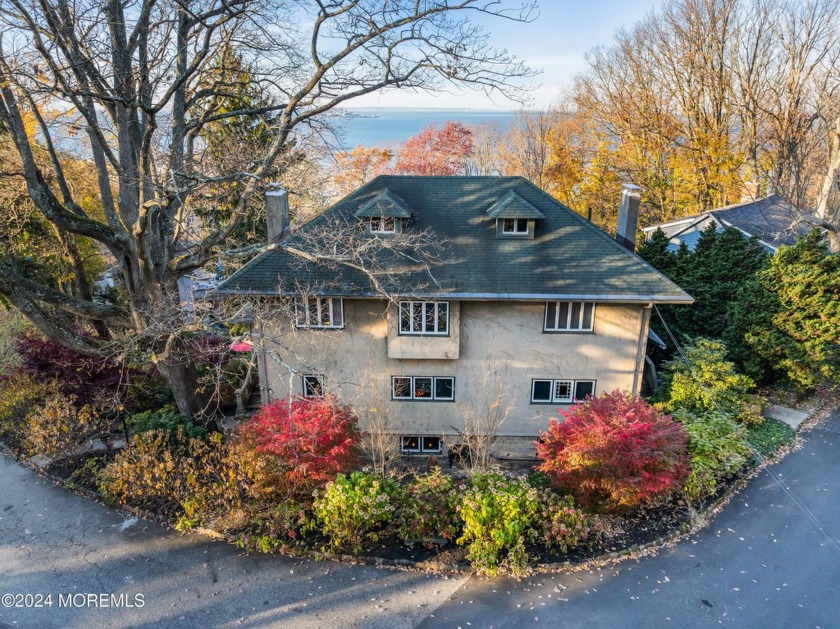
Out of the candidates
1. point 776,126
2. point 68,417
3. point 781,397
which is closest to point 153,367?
point 68,417

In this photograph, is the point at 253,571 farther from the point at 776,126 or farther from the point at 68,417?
the point at 776,126

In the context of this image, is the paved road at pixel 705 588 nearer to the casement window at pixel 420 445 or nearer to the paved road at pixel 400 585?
the paved road at pixel 400 585

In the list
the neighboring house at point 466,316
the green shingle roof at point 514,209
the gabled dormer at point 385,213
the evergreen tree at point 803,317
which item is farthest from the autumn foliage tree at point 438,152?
the evergreen tree at point 803,317

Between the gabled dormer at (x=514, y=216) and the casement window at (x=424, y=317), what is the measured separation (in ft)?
9.76

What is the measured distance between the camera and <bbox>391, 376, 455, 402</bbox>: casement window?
595 inches

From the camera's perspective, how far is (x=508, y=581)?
10.1 m

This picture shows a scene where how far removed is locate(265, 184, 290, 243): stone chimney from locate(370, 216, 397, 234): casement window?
3.03 m

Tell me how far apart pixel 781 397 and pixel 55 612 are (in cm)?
2144

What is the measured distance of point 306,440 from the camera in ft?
36.4

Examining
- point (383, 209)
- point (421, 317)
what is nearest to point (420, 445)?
point (421, 317)

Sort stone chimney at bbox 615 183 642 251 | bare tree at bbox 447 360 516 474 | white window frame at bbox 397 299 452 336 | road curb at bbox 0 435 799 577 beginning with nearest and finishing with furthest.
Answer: road curb at bbox 0 435 799 577 → white window frame at bbox 397 299 452 336 → bare tree at bbox 447 360 516 474 → stone chimney at bbox 615 183 642 251

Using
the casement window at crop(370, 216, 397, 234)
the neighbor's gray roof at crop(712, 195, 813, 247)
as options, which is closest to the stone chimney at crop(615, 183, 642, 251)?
the casement window at crop(370, 216, 397, 234)

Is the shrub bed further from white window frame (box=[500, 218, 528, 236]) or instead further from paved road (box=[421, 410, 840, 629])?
white window frame (box=[500, 218, 528, 236])

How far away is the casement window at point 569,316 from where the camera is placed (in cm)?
1431
